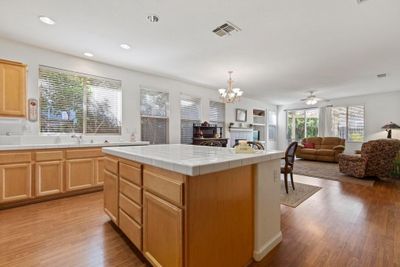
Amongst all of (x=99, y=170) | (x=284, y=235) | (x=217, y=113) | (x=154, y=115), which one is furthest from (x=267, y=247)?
(x=217, y=113)

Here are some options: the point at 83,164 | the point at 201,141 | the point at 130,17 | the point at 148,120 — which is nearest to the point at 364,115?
the point at 201,141

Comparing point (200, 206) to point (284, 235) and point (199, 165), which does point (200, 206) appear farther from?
point (284, 235)

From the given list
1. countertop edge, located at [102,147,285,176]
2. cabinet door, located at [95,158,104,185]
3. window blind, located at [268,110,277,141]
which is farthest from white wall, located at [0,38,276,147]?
window blind, located at [268,110,277,141]

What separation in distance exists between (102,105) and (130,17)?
2362mm

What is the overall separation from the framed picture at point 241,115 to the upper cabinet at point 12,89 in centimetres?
630

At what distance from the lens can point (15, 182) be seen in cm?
292

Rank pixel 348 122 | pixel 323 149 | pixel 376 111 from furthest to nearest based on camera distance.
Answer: pixel 348 122, pixel 323 149, pixel 376 111

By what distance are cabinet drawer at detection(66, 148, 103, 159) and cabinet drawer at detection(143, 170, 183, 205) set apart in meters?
2.44

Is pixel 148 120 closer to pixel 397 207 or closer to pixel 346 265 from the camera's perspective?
pixel 346 265

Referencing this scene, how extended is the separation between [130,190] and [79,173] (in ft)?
7.11

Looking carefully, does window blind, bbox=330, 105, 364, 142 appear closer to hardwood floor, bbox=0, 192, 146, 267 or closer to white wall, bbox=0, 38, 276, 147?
white wall, bbox=0, 38, 276, 147

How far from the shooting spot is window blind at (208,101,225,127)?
683cm

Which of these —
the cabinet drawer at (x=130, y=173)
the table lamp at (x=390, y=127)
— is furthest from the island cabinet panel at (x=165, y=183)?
the table lamp at (x=390, y=127)

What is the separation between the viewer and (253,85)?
247 inches
